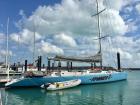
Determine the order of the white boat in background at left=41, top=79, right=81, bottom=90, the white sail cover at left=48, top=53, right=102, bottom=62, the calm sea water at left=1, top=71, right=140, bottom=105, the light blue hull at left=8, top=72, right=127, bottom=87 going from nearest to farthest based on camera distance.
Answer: the calm sea water at left=1, top=71, right=140, bottom=105 < the white boat in background at left=41, top=79, right=81, bottom=90 < the light blue hull at left=8, top=72, right=127, bottom=87 < the white sail cover at left=48, top=53, right=102, bottom=62

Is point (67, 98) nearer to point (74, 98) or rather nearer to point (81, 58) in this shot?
point (74, 98)

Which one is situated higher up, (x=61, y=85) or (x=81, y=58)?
(x=81, y=58)

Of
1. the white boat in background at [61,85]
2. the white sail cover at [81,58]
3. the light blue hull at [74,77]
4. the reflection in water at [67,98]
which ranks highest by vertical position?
the white sail cover at [81,58]

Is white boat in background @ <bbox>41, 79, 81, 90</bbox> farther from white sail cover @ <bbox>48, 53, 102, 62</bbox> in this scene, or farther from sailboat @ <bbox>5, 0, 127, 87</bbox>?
white sail cover @ <bbox>48, 53, 102, 62</bbox>

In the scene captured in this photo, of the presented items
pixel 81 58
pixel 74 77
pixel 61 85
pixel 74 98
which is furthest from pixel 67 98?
pixel 81 58

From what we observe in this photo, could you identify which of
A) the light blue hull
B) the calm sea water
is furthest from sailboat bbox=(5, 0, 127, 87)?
the calm sea water

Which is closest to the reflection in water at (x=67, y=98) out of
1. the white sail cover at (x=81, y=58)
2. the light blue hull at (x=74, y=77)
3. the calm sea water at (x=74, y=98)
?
A: the calm sea water at (x=74, y=98)

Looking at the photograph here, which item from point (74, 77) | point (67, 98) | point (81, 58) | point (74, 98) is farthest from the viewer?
point (81, 58)

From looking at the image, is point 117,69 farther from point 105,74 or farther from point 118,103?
point 118,103

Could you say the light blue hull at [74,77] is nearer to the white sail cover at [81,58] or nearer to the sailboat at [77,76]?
the sailboat at [77,76]

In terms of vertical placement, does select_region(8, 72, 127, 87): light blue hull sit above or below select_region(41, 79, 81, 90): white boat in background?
above

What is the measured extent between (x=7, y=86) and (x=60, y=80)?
1077 centimetres

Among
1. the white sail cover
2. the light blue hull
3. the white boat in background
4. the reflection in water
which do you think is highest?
the white sail cover

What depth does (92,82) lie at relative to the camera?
193 ft
